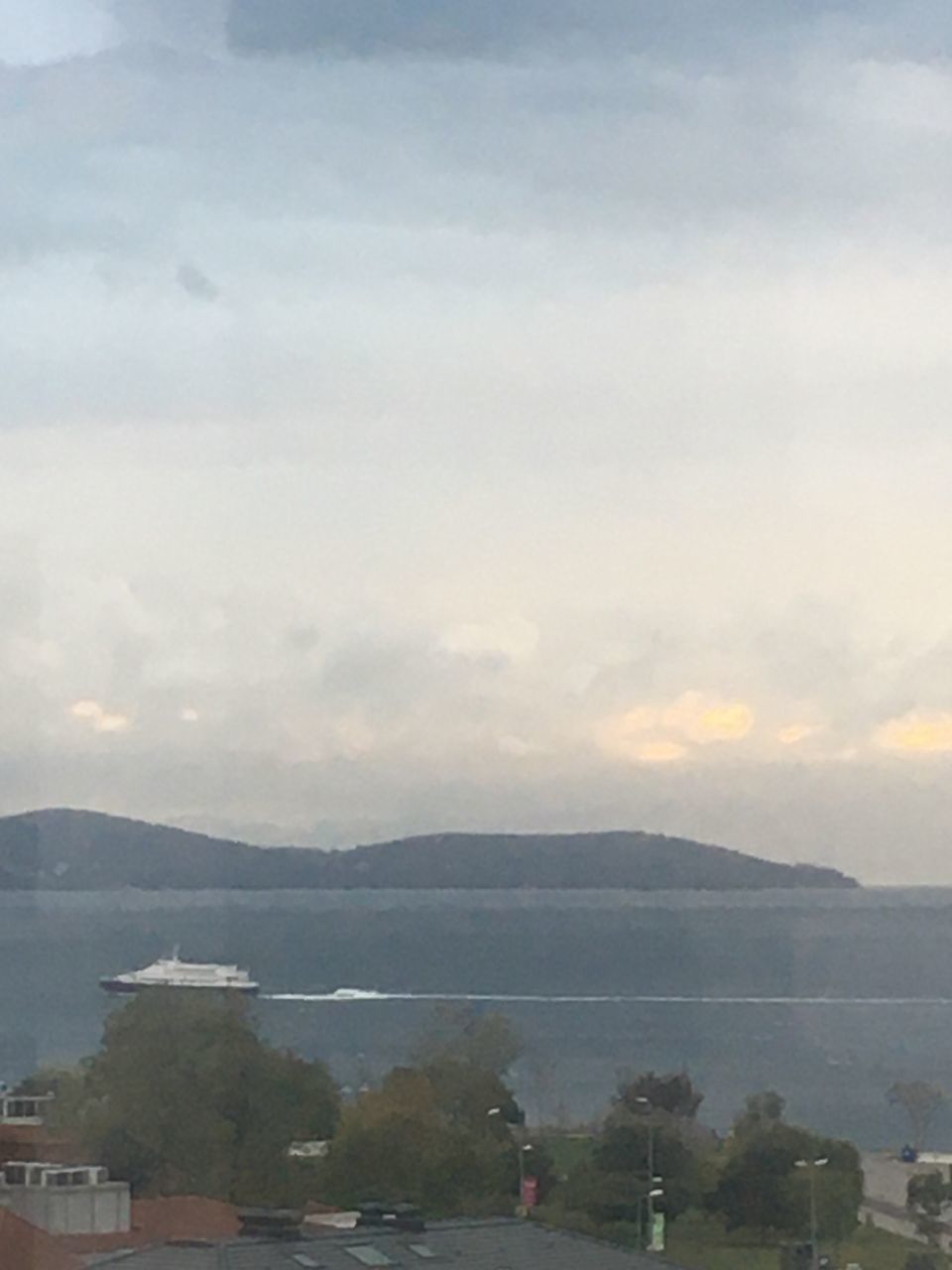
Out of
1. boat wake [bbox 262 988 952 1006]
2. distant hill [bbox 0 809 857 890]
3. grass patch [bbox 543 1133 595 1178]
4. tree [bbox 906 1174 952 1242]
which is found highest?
distant hill [bbox 0 809 857 890]

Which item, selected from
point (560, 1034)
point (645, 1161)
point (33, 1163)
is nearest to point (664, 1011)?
point (560, 1034)

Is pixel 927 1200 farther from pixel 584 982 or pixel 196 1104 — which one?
pixel 196 1104

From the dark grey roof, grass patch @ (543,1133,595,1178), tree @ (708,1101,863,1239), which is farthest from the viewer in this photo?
grass patch @ (543,1133,595,1178)

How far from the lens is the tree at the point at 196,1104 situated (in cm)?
247

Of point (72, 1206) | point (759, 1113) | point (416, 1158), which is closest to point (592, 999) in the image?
point (759, 1113)

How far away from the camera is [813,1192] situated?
243 centimetres

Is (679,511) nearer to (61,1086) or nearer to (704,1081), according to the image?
(704,1081)

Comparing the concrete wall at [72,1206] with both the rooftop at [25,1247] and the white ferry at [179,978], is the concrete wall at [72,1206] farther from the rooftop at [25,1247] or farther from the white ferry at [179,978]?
the white ferry at [179,978]

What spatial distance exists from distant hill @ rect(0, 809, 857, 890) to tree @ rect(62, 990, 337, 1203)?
0.88 feet

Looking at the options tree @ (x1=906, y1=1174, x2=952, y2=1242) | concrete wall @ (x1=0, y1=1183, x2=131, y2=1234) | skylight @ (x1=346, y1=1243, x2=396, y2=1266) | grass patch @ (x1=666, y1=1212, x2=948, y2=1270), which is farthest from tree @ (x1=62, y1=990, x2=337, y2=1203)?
tree @ (x1=906, y1=1174, x2=952, y2=1242)

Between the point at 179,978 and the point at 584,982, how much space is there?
773 mm

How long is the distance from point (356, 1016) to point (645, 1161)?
58cm

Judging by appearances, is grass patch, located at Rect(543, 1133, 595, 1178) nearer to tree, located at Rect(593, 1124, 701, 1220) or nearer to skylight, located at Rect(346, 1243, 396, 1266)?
tree, located at Rect(593, 1124, 701, 1220)

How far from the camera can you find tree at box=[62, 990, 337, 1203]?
2.47 metres
